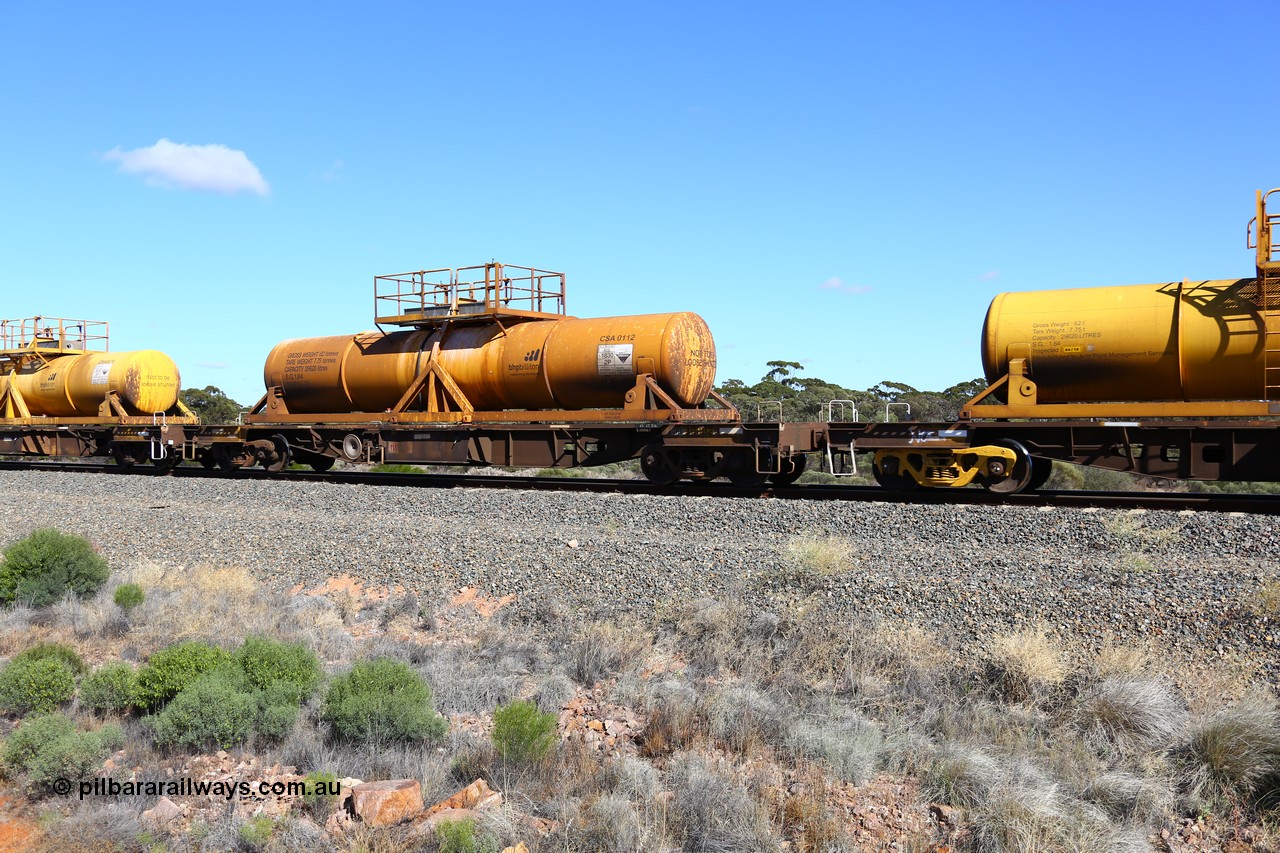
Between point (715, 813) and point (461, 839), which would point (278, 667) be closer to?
point (461, 839)

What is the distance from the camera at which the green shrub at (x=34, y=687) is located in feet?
24.6

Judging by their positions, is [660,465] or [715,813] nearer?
[715,813]

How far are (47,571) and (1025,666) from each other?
33.5 ft

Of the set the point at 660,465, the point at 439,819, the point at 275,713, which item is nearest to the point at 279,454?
the point at 660,465

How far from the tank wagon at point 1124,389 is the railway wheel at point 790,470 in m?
1.60

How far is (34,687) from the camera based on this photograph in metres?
7.56

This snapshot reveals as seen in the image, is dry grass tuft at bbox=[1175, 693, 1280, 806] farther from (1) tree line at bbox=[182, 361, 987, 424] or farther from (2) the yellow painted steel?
(1) tree line at bbox=[182, 361, 987, 424]

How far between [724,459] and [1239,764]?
36.0ft

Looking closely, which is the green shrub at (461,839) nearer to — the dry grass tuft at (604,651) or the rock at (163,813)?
the rock at (163,813)

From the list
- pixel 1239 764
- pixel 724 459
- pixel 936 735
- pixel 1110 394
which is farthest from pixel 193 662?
pixel 1110 394

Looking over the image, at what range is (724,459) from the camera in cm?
1664

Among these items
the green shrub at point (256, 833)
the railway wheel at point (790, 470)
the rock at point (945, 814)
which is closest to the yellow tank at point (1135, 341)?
the railway wheel at point (790, 470)

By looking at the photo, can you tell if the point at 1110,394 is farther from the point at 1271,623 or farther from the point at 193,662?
the point at 193,662

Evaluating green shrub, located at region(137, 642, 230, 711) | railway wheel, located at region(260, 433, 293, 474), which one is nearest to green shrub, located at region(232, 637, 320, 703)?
green shrub, located at region(137, 642, 230, 711)
